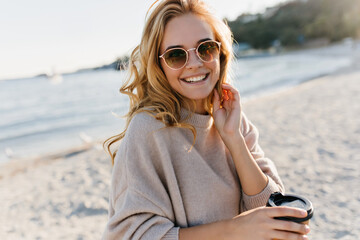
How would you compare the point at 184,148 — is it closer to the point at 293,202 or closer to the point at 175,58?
the point at 175,58

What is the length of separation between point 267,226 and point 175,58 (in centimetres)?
84

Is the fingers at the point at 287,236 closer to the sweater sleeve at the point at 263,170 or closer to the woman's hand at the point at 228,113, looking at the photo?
the sweater sleeve at the point at 263,170

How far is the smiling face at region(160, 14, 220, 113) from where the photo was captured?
1449mm

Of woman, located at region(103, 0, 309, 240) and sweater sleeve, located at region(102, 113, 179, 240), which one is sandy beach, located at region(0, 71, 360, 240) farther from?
sweater sleeve, located at region(102, 113, 179, 240)

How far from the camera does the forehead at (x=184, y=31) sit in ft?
4.74

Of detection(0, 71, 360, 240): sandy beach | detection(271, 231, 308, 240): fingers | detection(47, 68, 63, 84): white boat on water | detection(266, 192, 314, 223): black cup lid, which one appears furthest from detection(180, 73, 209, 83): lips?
detection(47, 68, 63, 84): white boat on water

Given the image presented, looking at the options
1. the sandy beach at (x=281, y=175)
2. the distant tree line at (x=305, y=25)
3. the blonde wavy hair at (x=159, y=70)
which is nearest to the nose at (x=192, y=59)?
the blonde wavy hair at (x=159, y=70)

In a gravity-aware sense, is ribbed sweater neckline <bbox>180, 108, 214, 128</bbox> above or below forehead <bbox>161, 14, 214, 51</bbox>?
below

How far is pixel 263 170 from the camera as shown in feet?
5.47

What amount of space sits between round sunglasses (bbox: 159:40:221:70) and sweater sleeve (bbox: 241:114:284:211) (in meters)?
0.51

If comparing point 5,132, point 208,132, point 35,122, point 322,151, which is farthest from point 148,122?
point 35,122

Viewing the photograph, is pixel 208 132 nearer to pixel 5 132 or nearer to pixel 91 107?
pixel 5 132

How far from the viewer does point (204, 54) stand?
4.90ft

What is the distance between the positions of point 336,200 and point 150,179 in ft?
10.7
